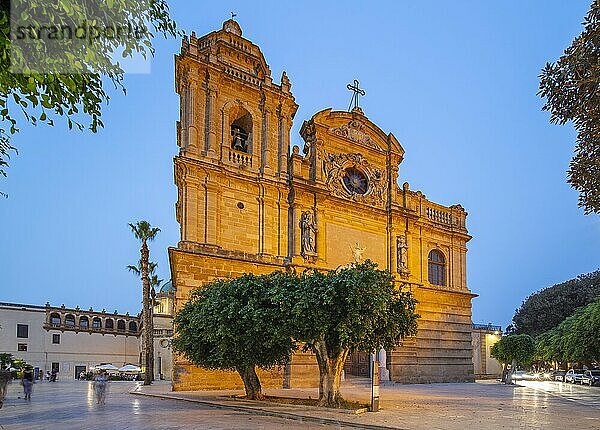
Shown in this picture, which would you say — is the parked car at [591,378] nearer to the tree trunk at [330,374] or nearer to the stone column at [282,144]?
the stone column at [282,144]

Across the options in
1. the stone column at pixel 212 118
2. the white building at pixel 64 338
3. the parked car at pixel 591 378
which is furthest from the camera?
the white building at pixel 64 338

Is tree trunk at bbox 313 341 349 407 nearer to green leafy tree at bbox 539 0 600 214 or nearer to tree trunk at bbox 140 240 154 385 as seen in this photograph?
green leafy tree at bbox 539 0 600 214

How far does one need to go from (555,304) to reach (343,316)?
150 feet

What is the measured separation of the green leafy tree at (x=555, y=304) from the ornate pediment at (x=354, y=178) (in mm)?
29497

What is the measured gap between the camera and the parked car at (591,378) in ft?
139

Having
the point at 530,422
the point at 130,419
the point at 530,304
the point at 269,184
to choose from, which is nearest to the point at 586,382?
the point at 530,304

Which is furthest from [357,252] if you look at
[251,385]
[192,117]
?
[251,385]

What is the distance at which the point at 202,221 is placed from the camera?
91.5 ft

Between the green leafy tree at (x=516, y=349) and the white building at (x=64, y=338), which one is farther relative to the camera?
the white building at (x=64, y=338)

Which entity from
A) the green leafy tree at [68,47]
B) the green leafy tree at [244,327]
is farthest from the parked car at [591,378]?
the green leafy tree at [68,47]

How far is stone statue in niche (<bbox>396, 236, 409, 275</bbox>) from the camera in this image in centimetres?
3616

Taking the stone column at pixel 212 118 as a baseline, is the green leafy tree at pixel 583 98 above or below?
below

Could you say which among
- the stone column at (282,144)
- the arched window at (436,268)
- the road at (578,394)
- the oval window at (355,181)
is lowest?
the road at (578,394)

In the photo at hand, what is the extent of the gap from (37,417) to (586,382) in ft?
131
